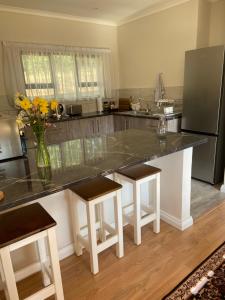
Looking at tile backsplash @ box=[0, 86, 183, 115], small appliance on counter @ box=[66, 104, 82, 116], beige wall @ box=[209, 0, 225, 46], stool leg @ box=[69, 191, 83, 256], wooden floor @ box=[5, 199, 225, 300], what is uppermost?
beige wall @ box=[209, 0, 225, 46]

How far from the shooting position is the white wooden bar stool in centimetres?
157

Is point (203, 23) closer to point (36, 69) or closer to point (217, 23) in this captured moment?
point (217, 23)

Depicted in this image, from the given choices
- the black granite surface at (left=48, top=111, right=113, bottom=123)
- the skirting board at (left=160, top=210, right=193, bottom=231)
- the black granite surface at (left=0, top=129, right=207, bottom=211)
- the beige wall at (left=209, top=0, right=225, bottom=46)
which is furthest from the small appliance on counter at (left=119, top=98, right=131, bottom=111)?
the skirting board at (left=160, top=210, right=193, bottom=231)

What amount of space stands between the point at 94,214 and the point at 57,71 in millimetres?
3178

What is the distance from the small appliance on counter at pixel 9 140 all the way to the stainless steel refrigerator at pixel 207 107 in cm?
234

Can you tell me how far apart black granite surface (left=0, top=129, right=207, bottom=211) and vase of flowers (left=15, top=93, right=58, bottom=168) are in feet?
0.42

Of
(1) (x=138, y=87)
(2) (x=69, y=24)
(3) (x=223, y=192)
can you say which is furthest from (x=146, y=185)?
(2) (x=69, y=24)

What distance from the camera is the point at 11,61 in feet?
11.5

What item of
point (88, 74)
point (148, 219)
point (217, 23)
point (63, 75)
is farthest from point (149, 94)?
point (148, 219)

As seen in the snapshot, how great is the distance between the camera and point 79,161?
165 centimetres

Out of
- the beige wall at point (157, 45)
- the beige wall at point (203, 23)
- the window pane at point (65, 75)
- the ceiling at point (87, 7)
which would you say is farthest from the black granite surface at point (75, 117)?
the beige wall at point (203, 23)

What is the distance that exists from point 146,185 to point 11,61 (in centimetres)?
289

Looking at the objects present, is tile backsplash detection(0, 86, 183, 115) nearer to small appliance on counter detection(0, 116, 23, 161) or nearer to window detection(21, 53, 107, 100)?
window detection(21, 53, 107, 100)

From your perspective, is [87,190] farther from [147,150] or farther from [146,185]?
[146,185]
